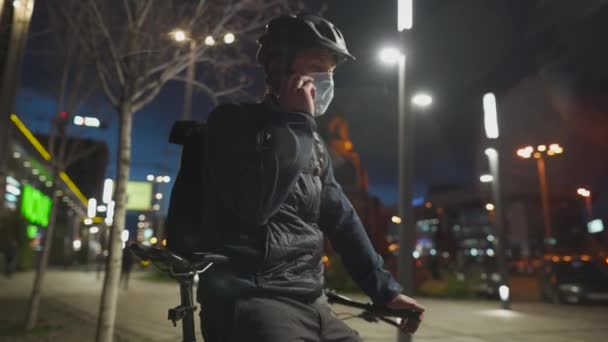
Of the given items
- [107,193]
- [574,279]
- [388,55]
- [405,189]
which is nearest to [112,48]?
[388,55]

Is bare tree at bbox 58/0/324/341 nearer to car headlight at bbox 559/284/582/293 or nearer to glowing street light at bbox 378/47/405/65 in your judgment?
glowing street light at bbox 378/47/405/65

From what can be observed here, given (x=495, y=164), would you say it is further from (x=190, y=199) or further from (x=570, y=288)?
(x=190, y=199)

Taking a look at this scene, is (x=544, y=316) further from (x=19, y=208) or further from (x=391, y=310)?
(x=19, y=208)

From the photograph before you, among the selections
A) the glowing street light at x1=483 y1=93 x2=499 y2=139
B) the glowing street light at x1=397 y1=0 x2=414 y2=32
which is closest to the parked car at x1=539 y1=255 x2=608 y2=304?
the glowing street light at x1=483 y1=93 x2=499 y2=139

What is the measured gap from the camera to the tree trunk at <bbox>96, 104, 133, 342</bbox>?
5699 mm

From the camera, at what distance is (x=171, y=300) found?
13797mm

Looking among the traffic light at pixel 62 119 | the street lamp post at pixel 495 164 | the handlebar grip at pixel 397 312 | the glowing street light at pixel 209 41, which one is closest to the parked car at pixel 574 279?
the street lamp post at pixel 495 164

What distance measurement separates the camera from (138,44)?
654cm

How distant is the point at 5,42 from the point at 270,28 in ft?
7.74

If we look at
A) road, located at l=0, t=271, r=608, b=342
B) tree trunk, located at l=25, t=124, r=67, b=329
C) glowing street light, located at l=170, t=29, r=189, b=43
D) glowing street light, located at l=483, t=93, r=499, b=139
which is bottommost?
road, located at l=0, t=271, r=608, b=342

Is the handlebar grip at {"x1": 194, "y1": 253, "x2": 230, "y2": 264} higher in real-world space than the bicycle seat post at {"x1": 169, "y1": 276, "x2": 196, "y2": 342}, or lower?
higher

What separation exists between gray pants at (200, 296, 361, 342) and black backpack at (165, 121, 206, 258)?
8.6 inches

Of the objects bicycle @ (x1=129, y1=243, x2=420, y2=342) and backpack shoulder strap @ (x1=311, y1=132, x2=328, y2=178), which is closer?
bicycle @ (x1=129, y1=243, x2=420, y2=342)

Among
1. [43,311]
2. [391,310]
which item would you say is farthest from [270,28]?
[43,311]
